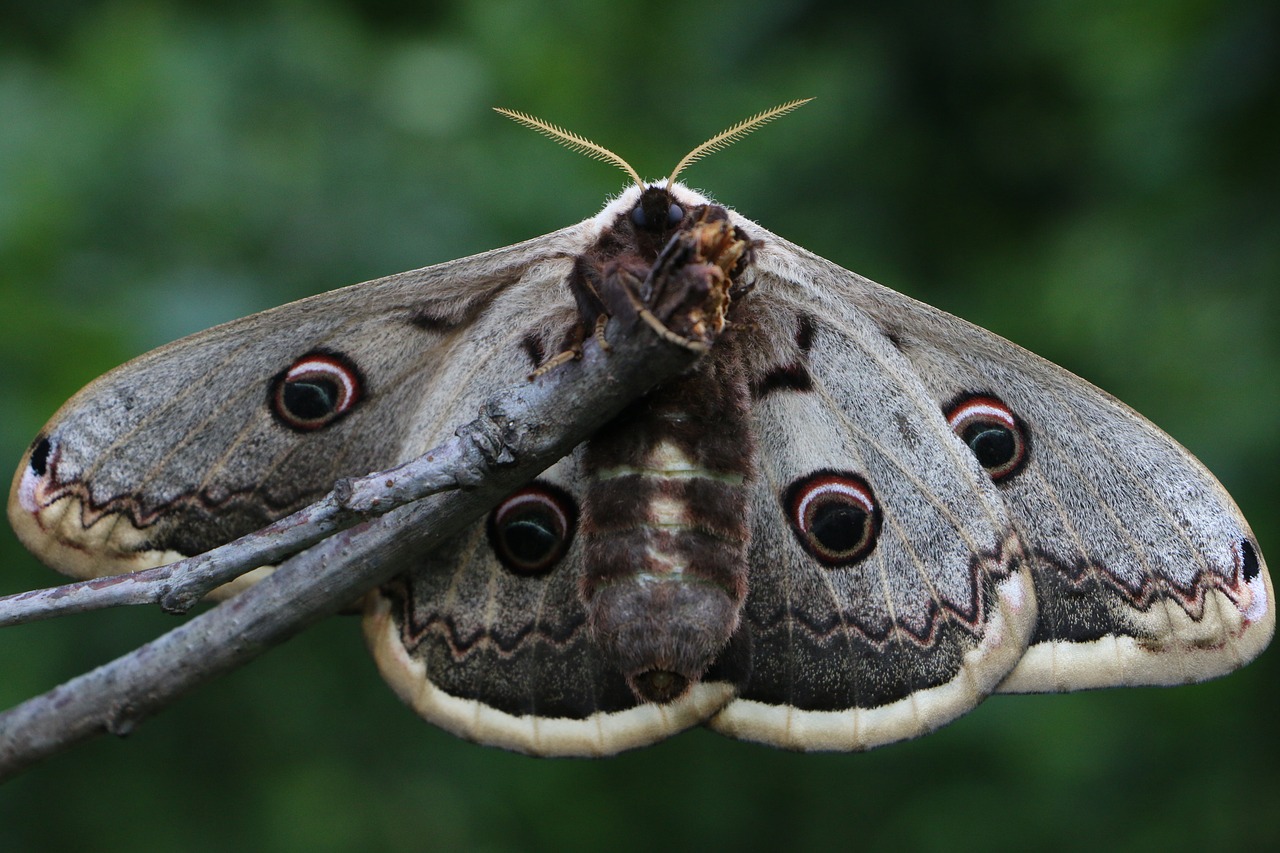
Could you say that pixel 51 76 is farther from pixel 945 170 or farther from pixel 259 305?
pixel 945 170

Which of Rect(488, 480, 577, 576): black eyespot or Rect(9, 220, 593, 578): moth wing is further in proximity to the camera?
Rect(488, 480, 577, 576): black eyespot

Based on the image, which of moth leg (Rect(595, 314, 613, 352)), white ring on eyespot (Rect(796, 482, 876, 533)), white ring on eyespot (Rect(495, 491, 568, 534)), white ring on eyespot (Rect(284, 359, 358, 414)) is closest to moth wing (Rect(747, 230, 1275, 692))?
white ring on eyespot (Rect(796, 482, 876, 533))

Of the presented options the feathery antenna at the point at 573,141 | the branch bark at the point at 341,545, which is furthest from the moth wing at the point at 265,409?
the branch bark at the point at 341,545

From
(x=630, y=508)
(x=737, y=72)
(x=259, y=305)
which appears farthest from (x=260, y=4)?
(x=630, y=508)

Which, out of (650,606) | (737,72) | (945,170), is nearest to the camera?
(650,606)

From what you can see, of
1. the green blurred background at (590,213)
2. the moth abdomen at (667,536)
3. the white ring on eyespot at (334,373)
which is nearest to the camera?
the moth abdomen at (667,536)

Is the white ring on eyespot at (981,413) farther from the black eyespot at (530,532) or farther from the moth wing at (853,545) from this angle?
the black eyespot at (530,532)

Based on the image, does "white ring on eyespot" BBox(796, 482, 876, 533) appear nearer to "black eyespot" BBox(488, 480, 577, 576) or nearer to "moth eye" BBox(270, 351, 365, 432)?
"black eyespot" BBox(488, 480, 577, 576)
